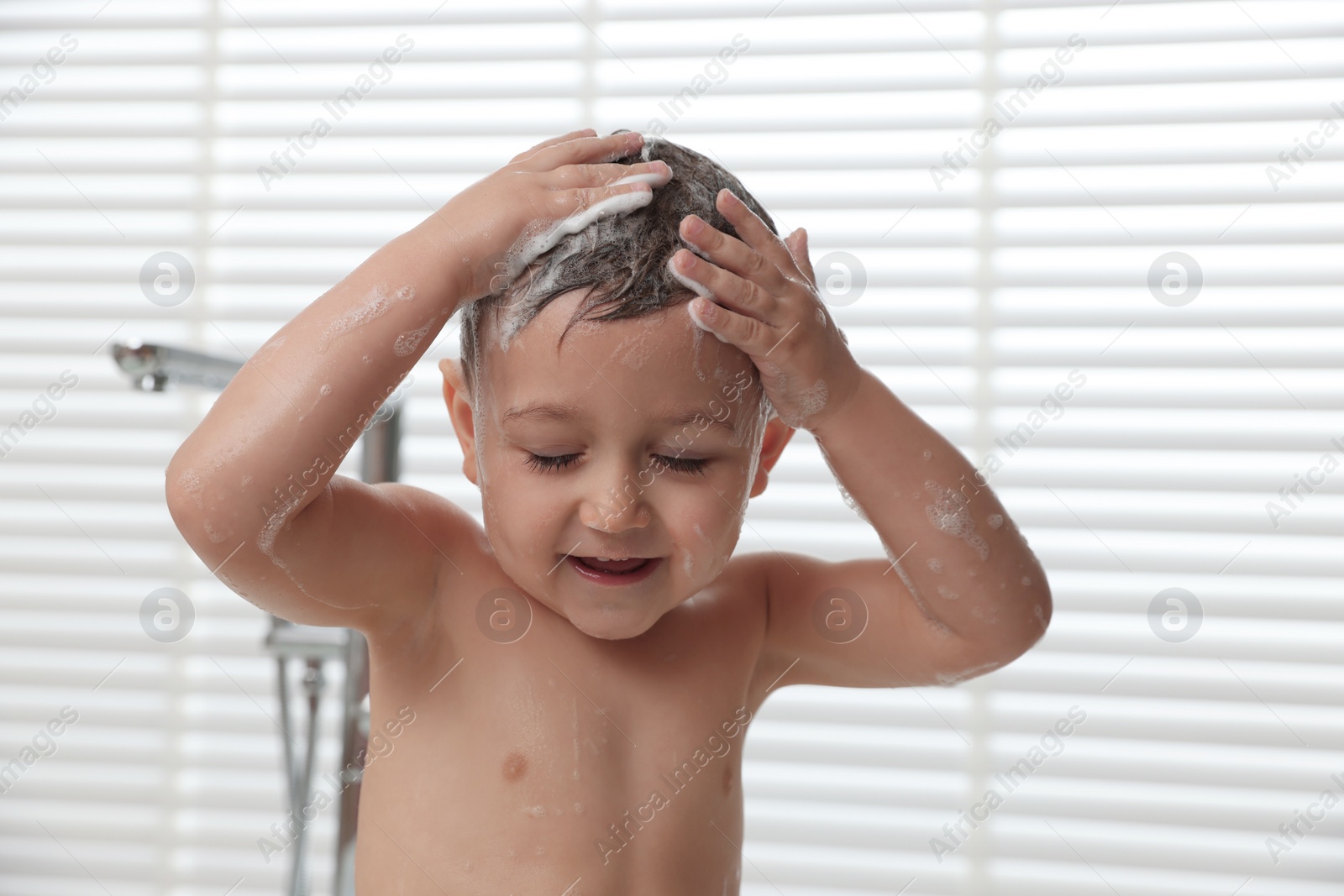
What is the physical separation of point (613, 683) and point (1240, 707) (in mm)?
988

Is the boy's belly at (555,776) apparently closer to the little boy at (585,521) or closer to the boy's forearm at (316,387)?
the little boy at (585,521)

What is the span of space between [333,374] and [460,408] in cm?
14

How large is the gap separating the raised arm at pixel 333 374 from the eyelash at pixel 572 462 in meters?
0.08

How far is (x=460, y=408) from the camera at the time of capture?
67 cm

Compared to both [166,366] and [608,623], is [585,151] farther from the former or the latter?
[166,366]

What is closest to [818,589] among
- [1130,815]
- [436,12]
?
[1130,815]

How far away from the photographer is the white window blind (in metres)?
1.32

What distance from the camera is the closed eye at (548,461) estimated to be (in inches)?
22.7

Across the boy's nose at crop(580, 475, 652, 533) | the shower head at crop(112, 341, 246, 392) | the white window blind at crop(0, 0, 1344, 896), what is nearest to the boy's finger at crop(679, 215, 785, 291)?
the boy's nose at crop(580, 475, 652, 533)

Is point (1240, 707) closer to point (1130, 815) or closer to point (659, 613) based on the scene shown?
point (1130, 815)

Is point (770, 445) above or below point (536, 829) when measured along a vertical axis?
above

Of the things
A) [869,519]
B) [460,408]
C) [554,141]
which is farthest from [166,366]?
[869,519]

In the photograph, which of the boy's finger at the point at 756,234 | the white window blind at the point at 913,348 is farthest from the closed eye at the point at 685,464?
the white window blind at the point at 913,348

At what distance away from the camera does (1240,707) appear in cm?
134
